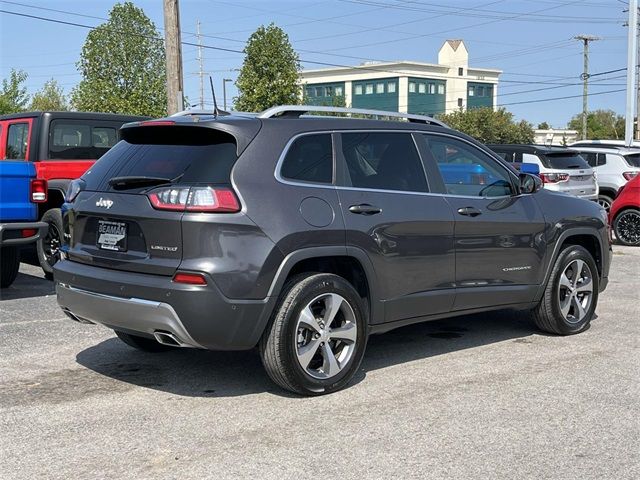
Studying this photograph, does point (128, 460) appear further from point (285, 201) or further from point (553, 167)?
point (553, 167)

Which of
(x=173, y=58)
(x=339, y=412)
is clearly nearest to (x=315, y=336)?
(x=339, y=412)

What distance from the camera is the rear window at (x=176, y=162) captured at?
4844 millimetres

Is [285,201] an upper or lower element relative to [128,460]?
upper

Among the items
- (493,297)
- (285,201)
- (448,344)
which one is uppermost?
(285,201)

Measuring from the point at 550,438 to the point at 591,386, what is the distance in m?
1.13

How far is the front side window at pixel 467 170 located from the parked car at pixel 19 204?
455 centimetres

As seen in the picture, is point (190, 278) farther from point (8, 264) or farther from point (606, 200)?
point (606, 200)

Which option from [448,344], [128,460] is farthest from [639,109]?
[128,460]

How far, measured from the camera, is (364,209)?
5.34 meters

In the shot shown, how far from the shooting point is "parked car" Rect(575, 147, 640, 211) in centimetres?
1827

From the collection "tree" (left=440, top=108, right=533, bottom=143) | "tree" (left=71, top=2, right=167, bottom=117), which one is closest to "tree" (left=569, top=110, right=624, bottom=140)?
"tree" (left=440, top=108, right=533, bottom=143)

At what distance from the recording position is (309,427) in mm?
4566

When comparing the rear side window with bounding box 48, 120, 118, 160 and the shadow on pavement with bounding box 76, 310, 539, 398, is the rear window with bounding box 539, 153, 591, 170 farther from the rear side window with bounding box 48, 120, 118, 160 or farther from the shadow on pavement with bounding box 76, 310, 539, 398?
the shadow on pavement with bounding box 76, 310, 539, 398

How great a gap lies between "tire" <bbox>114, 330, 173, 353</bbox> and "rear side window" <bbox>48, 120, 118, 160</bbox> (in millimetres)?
4725
